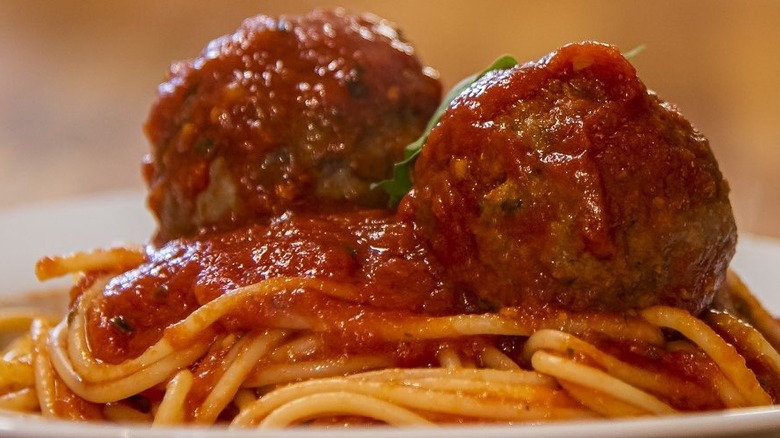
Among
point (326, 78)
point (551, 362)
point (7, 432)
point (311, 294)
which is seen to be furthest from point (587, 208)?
point (7, 432)

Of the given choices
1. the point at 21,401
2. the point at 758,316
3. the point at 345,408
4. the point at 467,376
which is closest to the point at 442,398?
the point at 467,376

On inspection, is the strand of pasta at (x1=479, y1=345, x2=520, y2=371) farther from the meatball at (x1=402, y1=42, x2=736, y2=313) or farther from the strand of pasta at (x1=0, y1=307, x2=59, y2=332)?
the strand of pasta at (x1=0, y1=307, x2=59, y2=332)

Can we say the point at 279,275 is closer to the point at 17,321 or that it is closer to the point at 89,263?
the point at 89,263

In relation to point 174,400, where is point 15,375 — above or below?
above

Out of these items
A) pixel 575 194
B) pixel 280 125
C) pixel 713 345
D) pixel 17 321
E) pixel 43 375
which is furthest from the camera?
pixel 17 321

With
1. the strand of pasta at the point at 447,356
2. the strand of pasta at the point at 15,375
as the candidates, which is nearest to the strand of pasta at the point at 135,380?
the strand of pasta at the point at 15,375

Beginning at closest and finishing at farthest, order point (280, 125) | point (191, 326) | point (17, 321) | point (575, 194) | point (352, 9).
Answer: point (575, 194)
point (191, 326)
point (280, 125)
point (17, 321)
point (352, 9)

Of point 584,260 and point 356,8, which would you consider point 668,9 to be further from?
point 584,260
